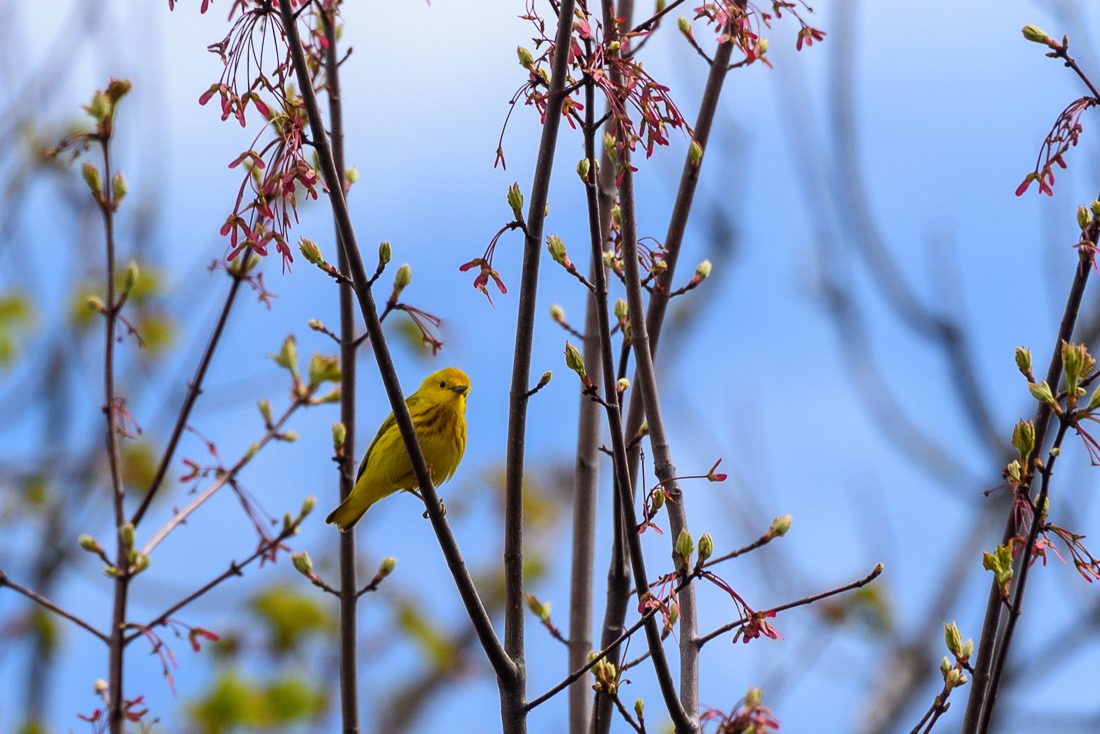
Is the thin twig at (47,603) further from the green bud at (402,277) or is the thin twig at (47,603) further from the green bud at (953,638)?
the green bud at (953,638)

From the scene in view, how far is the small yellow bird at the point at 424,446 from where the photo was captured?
537cm

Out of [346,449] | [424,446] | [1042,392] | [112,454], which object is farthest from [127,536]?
[1042,392]

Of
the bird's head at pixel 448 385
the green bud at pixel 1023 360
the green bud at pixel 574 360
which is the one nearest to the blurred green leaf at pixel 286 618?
the bird's head at pixel 448 385

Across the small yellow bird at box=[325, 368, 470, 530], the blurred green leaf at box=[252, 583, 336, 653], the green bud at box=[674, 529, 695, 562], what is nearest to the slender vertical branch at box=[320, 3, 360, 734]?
the small yellow bird at box=[325, 368, 470, 530]

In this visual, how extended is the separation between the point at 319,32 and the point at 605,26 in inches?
42.3

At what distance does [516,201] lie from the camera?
2.84 m

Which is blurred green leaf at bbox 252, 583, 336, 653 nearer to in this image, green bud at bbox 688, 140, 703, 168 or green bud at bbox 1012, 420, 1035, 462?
green bud at bbox 688, 140, 703, 168

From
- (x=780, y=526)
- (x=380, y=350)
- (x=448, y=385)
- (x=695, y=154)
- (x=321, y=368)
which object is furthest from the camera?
(x=448, y=385)

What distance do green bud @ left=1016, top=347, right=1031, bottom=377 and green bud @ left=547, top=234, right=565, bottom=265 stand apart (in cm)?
122

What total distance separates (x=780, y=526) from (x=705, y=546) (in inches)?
16.1

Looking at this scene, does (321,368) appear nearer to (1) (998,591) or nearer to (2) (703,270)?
(2) (703,270)

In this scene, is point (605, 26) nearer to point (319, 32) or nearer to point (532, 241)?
point (532, 241)

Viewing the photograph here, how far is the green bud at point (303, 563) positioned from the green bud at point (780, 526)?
5.29ft

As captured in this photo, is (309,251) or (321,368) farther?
(321,368)
